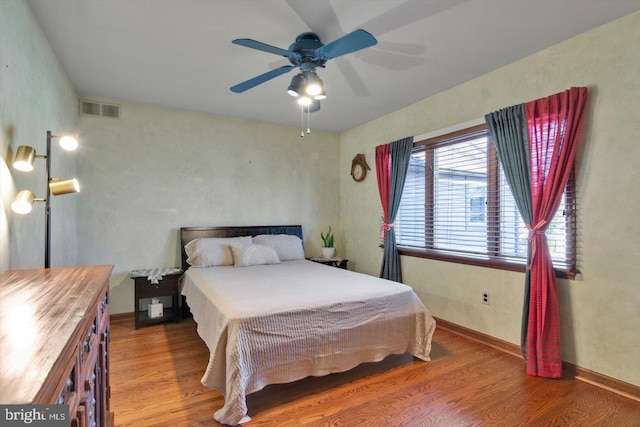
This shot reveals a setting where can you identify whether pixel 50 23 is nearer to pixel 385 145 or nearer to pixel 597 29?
pixel 385 145

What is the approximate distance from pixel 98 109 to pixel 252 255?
2.40 m

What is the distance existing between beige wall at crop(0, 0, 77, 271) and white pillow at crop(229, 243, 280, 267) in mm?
1613

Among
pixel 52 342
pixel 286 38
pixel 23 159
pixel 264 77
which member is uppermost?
pixel 286 38

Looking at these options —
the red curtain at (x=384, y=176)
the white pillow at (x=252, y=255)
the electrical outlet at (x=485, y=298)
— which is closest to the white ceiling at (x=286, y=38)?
the red curtain at (x=384, y=176)

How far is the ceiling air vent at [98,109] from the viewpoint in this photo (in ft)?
11.6

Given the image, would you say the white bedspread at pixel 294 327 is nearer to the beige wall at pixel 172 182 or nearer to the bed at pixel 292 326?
the bed at pixel 292 326

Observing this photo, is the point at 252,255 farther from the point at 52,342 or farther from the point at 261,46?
the point at 52,342

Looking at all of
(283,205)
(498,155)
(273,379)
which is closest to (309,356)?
(273,379)

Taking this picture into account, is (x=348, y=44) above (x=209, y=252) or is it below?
above

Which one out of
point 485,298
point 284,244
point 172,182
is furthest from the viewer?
point 284,244

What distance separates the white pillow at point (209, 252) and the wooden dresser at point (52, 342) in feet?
6.97

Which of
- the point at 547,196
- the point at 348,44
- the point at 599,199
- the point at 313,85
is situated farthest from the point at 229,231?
the point at 599,199

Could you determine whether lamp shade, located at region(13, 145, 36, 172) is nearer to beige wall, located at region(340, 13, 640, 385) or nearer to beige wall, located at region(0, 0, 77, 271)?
beige wall, located at region(0, 0, 77, 271)

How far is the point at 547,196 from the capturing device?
2.51 meters
